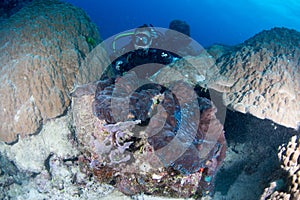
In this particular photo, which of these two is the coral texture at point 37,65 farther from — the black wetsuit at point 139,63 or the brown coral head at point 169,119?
the brown coral head at point 169,119

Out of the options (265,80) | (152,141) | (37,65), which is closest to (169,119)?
(152,141)

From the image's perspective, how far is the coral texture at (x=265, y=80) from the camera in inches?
158

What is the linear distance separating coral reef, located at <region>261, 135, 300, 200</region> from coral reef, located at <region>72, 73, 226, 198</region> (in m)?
0.91

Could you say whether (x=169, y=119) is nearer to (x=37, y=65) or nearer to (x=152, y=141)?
(x=152, y=141)

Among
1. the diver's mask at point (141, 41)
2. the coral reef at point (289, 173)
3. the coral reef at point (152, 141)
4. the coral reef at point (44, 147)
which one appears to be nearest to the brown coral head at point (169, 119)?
the coral reef at point (152, 141)

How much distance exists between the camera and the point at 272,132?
4367 mm

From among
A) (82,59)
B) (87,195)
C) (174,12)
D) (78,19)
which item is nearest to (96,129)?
(87,195)

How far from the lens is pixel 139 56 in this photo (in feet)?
16.8

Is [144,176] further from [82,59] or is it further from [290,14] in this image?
[290,14]

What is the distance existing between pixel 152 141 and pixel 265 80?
2.77 meters

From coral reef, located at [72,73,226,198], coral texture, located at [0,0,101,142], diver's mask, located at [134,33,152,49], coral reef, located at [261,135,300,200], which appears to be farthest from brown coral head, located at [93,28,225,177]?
diver's mask, located at [134,33,152,49]

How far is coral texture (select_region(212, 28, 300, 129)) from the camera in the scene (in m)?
4.02

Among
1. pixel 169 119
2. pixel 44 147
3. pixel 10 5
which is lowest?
pixel 44 147

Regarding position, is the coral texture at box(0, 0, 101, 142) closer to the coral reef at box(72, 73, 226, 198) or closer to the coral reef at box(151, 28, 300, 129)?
the coral reef at box(72, 73, 226, 198)
